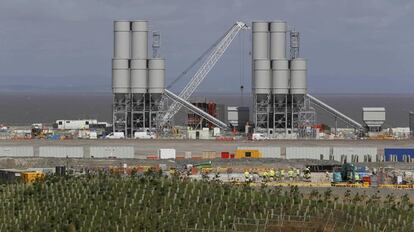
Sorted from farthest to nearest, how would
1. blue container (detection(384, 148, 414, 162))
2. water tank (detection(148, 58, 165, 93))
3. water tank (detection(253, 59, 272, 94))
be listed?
water tank (detection(148, 58, 165, 93)) < water tank (detection(253, 59, 272, 94)) < blue container (detection(384, 148, 414, 162))

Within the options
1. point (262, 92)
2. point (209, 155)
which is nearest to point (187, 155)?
point (209, 155)

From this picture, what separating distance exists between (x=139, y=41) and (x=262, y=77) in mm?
16947

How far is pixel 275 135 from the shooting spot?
140000mm

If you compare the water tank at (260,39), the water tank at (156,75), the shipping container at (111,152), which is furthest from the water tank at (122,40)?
the shipping container at (111,152)

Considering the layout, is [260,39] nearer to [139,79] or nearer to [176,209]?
[139,79]

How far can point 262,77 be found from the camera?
140875 mm

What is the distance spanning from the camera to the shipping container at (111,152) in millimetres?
→ 114188

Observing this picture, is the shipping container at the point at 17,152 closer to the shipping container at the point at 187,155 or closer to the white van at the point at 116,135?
the shipping container at the point at 187,155

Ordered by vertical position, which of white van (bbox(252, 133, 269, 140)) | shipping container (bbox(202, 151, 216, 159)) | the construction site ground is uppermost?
white van (bbox(252, 133, 269, 140))

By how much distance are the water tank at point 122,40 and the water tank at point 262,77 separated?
55.4ft

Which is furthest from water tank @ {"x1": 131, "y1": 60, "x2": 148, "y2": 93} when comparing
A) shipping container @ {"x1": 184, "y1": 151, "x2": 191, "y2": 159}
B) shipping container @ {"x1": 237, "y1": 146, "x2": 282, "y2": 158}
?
shipping container @ {"x1": 237, "y1": 146, "x2": 282, "y2": 158}

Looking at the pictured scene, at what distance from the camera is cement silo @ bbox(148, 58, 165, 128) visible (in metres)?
141

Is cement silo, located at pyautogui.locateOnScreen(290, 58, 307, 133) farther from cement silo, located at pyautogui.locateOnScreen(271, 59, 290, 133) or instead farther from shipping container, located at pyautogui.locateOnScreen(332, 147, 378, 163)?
shipping container, located at pyautogui.locateOnScreen(332, 147, 378, 163)

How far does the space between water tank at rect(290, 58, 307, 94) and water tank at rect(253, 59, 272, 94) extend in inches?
116
